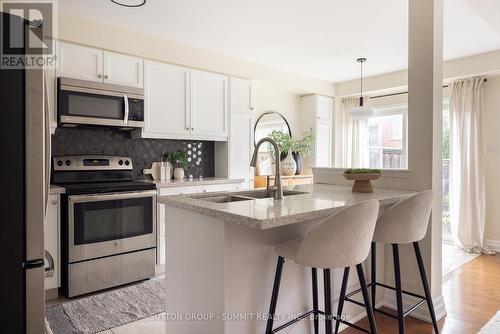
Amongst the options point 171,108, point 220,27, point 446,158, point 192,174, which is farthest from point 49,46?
point 446,158

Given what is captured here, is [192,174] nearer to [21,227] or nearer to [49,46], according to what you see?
[49,46]

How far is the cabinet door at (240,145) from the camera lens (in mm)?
4258

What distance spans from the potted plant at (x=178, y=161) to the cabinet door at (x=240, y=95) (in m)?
0.85

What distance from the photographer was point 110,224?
307 centimetres

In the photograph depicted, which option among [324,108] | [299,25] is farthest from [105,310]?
[324,108]

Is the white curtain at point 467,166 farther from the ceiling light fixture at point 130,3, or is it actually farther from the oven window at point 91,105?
the oven window at point 91,105

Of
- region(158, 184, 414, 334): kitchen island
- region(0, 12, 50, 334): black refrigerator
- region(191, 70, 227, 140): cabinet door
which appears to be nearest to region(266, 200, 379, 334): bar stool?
region(158, 184, 414, 334): kitchen island

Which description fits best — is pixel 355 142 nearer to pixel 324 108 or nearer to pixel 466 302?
pixel 324 108

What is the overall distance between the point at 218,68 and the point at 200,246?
2828 mm

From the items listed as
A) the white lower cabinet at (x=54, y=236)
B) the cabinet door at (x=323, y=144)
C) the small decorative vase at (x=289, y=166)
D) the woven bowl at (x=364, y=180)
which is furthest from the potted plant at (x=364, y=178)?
the cabinet door at (x=323, y=144)

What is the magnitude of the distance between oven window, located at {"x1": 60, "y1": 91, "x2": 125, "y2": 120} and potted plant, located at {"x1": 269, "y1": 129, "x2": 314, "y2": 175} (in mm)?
2427

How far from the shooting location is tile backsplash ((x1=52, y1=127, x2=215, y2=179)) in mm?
3352

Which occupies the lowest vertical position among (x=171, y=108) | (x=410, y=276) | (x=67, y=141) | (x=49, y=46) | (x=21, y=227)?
(x=410, y=276)

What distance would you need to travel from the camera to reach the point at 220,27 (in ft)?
10.9
